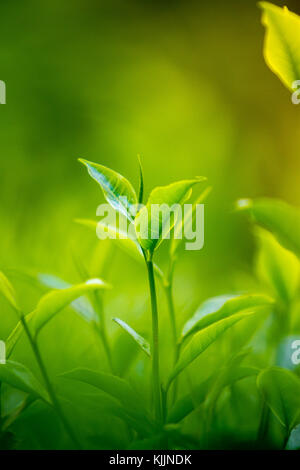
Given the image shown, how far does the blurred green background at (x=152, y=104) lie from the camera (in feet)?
3.05

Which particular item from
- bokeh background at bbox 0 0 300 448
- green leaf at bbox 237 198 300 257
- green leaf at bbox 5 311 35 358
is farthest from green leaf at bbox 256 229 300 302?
bokeh background at bbox 0 0 300 448

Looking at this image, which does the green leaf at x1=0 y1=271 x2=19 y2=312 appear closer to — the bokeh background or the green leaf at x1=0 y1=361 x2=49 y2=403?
the green leaf at x1=0 y1=361 x2=49 y2=403

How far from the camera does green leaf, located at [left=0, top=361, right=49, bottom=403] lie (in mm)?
217

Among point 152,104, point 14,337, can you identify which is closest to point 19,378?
point 14,337

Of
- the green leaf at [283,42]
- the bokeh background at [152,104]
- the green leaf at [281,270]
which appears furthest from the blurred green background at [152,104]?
the green leaf at [283,42]

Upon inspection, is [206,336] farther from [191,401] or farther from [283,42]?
[283,42]

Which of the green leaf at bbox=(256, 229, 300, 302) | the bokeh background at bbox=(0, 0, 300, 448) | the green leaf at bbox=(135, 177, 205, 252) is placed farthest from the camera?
the bokeh background at bbox=(0, 0, 300, 448)

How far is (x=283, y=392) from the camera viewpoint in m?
0.22

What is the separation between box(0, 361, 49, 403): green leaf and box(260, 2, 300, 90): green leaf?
0.67 feet

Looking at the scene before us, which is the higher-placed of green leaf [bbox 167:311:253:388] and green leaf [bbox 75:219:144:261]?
green leaf [bbox 75:219:144:261]

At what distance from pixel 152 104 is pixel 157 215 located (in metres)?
0.99

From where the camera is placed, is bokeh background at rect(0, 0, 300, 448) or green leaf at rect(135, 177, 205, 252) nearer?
green leaf at rect(135, 177, 205, 252)
